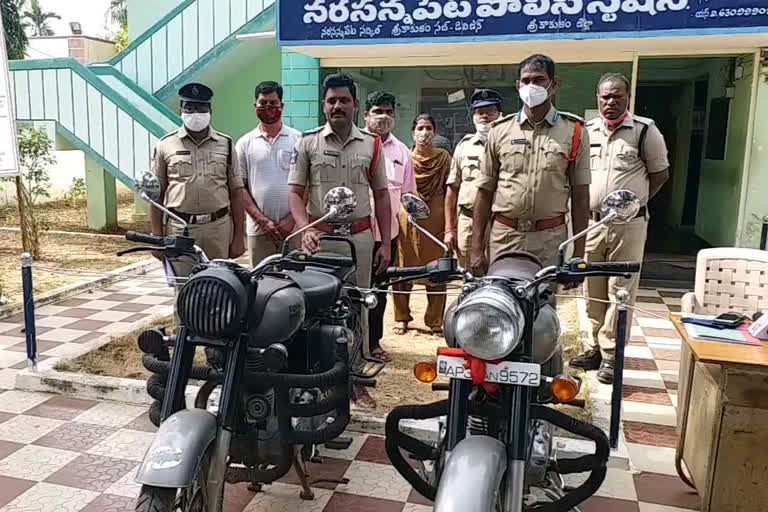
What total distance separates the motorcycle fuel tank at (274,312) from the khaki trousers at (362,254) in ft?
3.68

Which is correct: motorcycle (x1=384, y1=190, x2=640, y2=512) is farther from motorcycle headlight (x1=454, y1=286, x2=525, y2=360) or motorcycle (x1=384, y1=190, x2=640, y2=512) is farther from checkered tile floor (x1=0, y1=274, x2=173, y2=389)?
checkered tile floor (x1=0, y1=274, x2=173, y2=389)

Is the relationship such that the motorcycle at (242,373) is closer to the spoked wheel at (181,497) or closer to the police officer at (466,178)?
the spoked wheel at (181,497)

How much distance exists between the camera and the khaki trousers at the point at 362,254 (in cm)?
370

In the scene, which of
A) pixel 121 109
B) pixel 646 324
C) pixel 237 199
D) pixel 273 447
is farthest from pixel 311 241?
pixel 121 109

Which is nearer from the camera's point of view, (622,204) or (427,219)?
(622,204)

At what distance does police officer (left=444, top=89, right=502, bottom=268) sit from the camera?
4.86 meters

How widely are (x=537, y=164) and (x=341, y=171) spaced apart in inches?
41.4

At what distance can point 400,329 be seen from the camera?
5.30m

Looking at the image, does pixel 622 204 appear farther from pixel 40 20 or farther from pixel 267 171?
pixel 40 20

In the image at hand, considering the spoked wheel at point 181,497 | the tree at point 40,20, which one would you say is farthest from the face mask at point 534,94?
the tree at point 40,20

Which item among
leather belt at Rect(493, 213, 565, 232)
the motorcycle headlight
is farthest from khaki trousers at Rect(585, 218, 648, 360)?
the motorcycle headlight

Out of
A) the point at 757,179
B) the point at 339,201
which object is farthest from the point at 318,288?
the point at 757,179

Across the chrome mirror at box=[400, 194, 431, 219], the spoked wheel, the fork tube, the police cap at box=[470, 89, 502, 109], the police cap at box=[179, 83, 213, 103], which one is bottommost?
the spoked wheel

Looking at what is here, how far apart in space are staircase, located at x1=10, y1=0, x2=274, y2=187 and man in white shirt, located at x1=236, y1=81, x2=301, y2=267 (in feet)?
13.7
